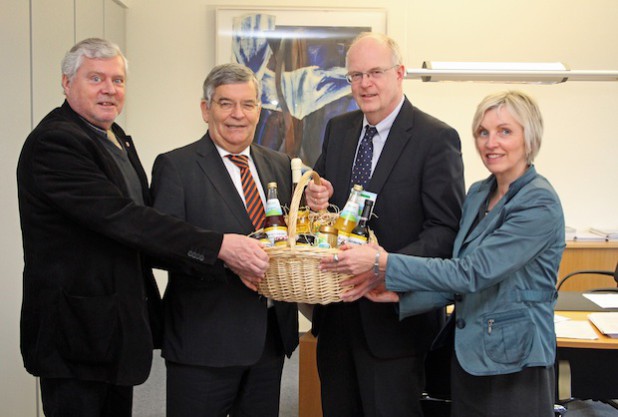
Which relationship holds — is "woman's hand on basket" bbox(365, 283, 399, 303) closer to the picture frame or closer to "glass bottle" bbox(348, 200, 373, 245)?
"glass bottle" bbox(348, 200, 373, 245)

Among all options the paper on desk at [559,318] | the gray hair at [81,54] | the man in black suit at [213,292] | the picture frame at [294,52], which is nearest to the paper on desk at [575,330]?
the paper on desk at [559,318]

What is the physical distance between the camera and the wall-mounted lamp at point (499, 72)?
310 cm

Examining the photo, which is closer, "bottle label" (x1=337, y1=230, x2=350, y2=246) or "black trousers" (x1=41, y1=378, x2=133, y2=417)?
"bottle label" (x1=337, y1=230, x2=350, y2=246)

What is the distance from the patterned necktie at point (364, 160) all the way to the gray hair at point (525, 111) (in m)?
0.42

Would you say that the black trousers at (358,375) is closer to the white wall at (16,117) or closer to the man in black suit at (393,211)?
the man in black suit at (393,211)

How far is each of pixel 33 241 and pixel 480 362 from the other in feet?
4.37

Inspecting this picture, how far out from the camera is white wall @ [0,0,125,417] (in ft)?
9.41

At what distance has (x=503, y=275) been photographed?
1727mm

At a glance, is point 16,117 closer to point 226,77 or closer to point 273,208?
point 226,77

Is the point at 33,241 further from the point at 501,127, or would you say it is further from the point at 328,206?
the point at 501,127

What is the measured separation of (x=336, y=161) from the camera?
7.29 feet

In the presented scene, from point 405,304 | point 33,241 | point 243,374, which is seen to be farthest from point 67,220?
point 405,304

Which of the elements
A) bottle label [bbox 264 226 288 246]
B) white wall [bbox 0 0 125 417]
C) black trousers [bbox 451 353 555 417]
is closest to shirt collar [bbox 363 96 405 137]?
bottle label [bbox 264 226 288 246]

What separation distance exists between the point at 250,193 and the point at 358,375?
0.67 metres
